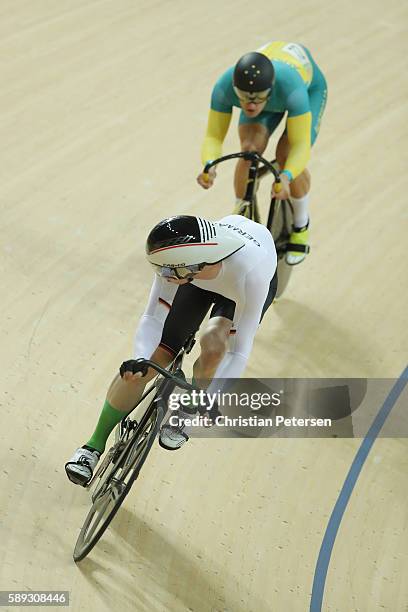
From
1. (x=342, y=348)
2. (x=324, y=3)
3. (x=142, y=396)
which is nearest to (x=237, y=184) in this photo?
(x=342, y=348)

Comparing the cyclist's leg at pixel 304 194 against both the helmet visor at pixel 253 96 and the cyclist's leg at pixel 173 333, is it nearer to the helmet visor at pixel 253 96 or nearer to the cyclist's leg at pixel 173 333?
the helmet visor at pixel 253 96

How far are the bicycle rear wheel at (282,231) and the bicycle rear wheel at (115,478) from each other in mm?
1527

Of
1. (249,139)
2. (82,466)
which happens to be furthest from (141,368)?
(249,139)

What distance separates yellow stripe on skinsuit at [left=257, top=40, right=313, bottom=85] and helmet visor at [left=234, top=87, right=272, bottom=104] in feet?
1.12

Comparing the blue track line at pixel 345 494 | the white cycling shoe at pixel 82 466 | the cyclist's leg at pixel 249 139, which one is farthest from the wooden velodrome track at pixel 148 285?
the cyclist's leg at pixel 249 139

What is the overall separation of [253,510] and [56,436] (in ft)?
2.67

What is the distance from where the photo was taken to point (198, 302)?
283 cm

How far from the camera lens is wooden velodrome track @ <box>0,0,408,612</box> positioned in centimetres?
295

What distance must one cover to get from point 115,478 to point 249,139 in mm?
1687

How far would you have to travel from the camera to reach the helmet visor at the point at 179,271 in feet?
8.08

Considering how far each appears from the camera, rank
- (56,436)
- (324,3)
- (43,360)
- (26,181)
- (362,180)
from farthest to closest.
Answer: (324,3) < (362,180) < (26,181) < (43,360) < (56,436)

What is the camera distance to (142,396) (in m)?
2.83

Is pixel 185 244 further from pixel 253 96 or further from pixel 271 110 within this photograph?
pixel 271 110

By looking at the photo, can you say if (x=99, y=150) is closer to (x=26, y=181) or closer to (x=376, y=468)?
(x=26, y=181)
